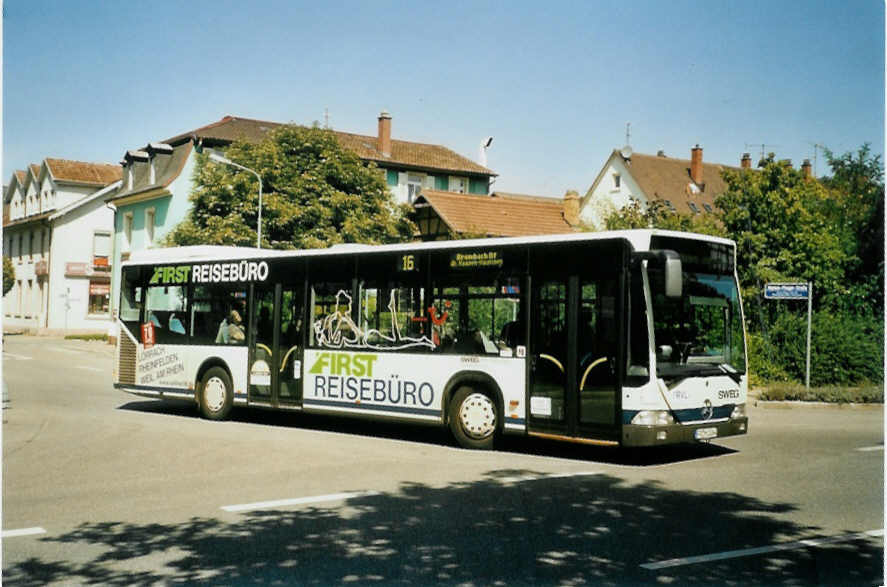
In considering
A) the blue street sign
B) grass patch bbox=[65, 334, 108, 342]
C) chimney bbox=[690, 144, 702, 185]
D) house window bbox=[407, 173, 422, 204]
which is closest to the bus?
the blue street sign

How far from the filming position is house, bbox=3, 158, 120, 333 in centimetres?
5184

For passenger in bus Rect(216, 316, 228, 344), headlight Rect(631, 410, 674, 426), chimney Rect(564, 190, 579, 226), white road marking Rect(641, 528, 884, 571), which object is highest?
chimney Rect(564, 190, 579, 226)

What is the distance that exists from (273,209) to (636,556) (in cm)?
3119

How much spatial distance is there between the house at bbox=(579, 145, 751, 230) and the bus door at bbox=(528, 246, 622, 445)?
150 feet

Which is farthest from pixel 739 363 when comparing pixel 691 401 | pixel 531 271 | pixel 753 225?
pixel 753 225

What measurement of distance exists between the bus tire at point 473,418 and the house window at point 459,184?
47052mm

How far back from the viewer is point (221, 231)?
36156 mm

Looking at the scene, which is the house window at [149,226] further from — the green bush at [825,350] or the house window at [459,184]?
the green bush at [825,350]

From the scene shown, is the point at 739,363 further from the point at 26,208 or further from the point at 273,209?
the point at 26,208

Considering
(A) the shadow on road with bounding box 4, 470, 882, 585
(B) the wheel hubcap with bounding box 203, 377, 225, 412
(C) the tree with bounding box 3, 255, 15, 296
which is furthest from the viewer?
(C) the tree with bounding box 3, 255, 15, 296

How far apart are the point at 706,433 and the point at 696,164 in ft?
181

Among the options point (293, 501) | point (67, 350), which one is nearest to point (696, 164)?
point (67, 350)

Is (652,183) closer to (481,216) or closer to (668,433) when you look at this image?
(481,216)

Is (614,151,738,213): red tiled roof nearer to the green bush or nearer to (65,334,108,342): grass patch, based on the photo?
(65,334,108,342): grass patch
